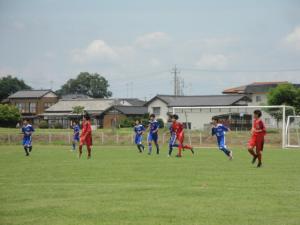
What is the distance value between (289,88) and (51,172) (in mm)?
49333

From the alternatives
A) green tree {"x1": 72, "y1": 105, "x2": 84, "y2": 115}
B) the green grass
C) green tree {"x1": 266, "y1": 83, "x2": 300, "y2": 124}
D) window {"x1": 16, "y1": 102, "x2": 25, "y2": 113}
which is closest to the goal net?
green tree {"x1": 266, "y1": 83, "x2": 300, "y2": 124}

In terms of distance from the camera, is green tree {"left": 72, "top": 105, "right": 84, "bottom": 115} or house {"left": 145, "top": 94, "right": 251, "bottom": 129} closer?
house {"left": 145, "top": 94, "right": 251, "bottom": 129}

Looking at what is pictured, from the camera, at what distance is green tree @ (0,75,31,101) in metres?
118

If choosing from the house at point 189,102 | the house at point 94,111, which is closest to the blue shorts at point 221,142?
the house at point 189,102

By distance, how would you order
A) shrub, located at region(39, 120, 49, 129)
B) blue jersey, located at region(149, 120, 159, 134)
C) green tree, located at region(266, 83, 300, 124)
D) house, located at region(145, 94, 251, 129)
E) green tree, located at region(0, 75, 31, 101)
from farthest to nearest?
1. green tree, located at region(0, 75, 31, 101)
2. shrub, located at region(39, 120, 49, 129)
3. house, located at region(145, 94, 251, 129)
4. green tree, located at region(266, 83, 300, 124)
5. blue jersey, located at region(149, 120, 159, 134)

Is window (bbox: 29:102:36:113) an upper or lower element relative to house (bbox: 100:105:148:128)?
upper

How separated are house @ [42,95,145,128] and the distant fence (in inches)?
1375

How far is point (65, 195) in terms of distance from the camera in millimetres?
11547

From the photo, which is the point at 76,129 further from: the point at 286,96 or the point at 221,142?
the point at 286,96

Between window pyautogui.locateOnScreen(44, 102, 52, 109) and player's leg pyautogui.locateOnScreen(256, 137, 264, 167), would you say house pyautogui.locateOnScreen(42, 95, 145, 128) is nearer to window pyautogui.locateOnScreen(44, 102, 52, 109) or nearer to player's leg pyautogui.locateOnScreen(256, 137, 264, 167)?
window pyautogui.locateOnScreen(44, 102, 52, 109)

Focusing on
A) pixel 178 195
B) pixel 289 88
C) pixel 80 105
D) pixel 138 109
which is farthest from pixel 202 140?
pixel 80 105

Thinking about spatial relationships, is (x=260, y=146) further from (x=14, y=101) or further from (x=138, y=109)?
(x=14, y=101)

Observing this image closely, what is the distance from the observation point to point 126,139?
48.7 meters

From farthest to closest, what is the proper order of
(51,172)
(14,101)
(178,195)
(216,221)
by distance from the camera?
(14,101) < (51,172) < (178,195) < (216,221)
